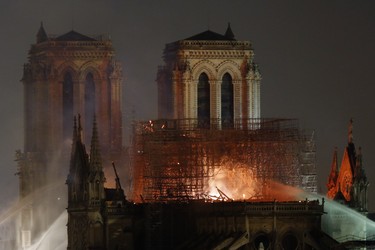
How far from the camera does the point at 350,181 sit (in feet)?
404

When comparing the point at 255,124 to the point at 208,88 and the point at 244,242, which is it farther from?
the point at 244,242

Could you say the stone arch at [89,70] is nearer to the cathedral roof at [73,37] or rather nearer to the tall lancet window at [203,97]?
the cathedral roof at [73,37]

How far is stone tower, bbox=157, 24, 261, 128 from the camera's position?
128375 millimetres

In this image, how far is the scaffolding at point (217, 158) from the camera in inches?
4870

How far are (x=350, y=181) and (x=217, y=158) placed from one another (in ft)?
20.2

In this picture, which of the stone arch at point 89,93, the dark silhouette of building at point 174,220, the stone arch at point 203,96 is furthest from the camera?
the stone arch at point 89,93

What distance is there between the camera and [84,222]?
11894 centimetres

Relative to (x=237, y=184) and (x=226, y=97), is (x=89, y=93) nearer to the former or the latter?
(x=226, y=97)

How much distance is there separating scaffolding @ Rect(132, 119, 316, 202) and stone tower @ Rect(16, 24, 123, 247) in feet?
23.1

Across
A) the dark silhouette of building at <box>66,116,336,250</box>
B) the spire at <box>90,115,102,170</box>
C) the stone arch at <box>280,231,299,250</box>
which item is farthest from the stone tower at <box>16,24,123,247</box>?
the stone arch at <box>280,231,299,250</box>

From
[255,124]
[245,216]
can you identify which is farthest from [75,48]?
[245,216]

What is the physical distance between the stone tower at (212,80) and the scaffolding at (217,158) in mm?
2832

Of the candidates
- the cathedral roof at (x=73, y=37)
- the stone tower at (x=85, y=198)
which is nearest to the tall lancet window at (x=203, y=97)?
the cathedral roof at (x=73, y=37)

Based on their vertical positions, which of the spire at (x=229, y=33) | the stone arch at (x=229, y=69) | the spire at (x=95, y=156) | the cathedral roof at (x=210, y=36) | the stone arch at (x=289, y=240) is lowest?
the stone arch at (x=289, y=240)
